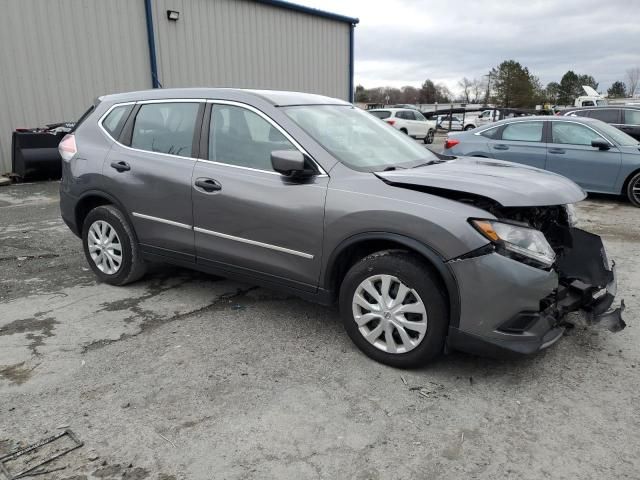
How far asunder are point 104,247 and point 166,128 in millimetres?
1236

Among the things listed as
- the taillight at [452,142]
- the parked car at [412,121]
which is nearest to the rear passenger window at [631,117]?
the taillight at [452,142]

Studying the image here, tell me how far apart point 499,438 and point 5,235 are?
20.6 feet

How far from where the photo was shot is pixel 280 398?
290 cm

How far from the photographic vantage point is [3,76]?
35.9 ft

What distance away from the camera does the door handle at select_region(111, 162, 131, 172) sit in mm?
4236

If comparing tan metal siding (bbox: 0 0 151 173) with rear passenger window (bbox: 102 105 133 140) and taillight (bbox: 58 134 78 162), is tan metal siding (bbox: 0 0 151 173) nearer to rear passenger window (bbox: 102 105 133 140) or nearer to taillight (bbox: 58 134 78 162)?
taillight (bbox: 58 134 78 162)

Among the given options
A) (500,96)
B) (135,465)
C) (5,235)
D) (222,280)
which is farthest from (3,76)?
(500,96)

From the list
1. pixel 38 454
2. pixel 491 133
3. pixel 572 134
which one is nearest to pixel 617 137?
pixel 572 134

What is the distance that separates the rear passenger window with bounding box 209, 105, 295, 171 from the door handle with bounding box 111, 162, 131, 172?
85 centimetres

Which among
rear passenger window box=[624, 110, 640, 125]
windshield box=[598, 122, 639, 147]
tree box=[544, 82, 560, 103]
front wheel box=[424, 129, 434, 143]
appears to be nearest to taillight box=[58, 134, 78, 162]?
windshield box=[598, 122, 639, 147]

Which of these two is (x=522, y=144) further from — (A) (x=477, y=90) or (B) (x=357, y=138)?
(A) (x=477, y=90)

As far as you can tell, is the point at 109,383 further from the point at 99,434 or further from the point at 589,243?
the point at 589,243

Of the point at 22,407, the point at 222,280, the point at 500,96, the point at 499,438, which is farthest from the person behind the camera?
the point at 500,96

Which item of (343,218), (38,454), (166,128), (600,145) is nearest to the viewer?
(38,454)
